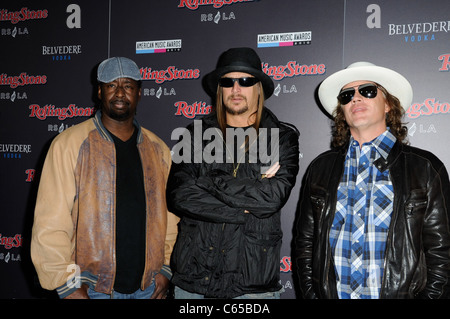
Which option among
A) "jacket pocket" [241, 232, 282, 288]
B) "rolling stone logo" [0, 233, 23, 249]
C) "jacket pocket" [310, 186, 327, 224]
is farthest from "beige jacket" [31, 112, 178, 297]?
"rolling stone logo" [0, 233, 23, 249]

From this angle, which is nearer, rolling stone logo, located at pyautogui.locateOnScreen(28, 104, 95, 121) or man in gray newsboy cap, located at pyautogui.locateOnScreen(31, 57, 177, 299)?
man in gray newsboy cap, located at pyautogui.locateOnScreen(31, 57, 177, 299)

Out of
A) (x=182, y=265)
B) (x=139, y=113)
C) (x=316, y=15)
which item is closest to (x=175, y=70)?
(x=139, y=113)

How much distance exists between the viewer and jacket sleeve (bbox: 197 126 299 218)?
2.50 m

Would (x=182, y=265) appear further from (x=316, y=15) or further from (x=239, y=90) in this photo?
(x=316, y=15)

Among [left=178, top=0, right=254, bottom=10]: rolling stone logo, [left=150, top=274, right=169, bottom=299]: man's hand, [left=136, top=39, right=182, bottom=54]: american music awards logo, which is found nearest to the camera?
[left=150, top=274, right=169, bottom=299]: man's hand

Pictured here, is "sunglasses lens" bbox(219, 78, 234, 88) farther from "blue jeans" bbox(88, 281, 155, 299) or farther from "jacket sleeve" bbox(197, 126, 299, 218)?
"blue jeans" bbox(88, 281, 155, 299)

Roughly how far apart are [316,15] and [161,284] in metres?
3.00

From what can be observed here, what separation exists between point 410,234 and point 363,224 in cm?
27

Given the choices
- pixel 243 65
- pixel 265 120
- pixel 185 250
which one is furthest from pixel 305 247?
pixel 243 65

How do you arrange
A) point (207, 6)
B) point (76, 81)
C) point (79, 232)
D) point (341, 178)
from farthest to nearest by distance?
point (76, 81) → point (207, 6) → point (79, 232) → point (341, 178)

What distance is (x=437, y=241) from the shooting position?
2193 millimetres

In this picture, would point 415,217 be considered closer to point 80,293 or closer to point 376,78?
point 376,78

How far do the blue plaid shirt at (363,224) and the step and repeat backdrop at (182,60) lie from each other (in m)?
1.44
